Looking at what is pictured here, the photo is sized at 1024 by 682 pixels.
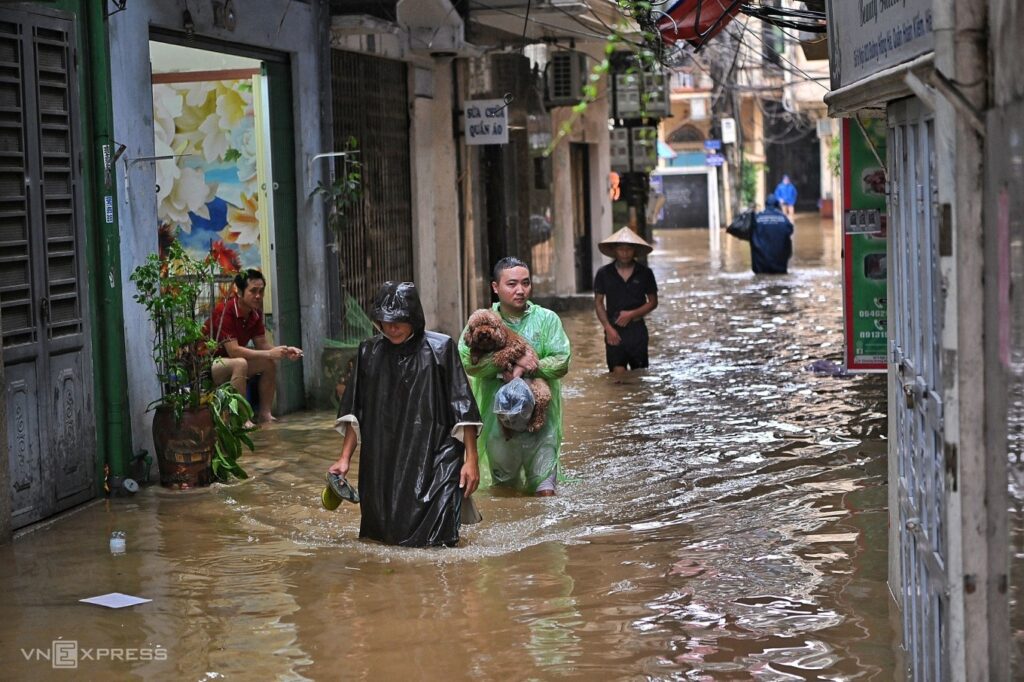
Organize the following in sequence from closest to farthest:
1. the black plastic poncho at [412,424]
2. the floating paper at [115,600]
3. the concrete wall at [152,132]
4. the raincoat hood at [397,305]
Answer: the floating paper at [115,600]
the raincoat hood at [397,305]
the black plastic poncho at [412,424]
the concrete wall at [152,132]

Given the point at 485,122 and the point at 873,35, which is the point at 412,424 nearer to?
the point at 873,35

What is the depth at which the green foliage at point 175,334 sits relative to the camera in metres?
9.65

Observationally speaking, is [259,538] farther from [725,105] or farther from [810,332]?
[725,105]

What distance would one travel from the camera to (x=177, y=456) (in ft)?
31.9

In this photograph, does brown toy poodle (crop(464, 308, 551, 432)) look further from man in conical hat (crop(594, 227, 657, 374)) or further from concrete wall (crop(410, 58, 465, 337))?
concrete wall (crop(410, 58, 465, 337))

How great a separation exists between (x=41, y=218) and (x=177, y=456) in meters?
1.81

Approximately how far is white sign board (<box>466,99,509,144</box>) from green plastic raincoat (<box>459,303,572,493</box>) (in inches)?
355

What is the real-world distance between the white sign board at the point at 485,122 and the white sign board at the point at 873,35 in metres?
11.5

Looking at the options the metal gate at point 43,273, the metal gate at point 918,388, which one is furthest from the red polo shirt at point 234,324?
the metal gate at point 918,388

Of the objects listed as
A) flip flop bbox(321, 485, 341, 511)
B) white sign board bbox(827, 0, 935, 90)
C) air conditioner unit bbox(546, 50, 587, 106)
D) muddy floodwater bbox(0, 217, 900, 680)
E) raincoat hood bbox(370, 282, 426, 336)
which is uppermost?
air conditioner unit bbox(546, 50, 587, 106)

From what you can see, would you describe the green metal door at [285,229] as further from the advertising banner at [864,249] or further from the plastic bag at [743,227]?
the plastic bag at [743,227]

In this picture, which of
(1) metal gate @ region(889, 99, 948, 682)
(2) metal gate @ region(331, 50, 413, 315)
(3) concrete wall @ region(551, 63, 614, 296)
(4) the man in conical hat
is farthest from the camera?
(3) concrete wall @ region(551, 63, 614, 296)

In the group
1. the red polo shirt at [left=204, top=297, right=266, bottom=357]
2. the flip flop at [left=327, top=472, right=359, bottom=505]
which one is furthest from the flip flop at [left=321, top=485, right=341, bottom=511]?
the red polo shirt at [left=204, top=297, right=266, bottom=357]

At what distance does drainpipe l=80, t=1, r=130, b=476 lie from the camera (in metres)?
9.57
